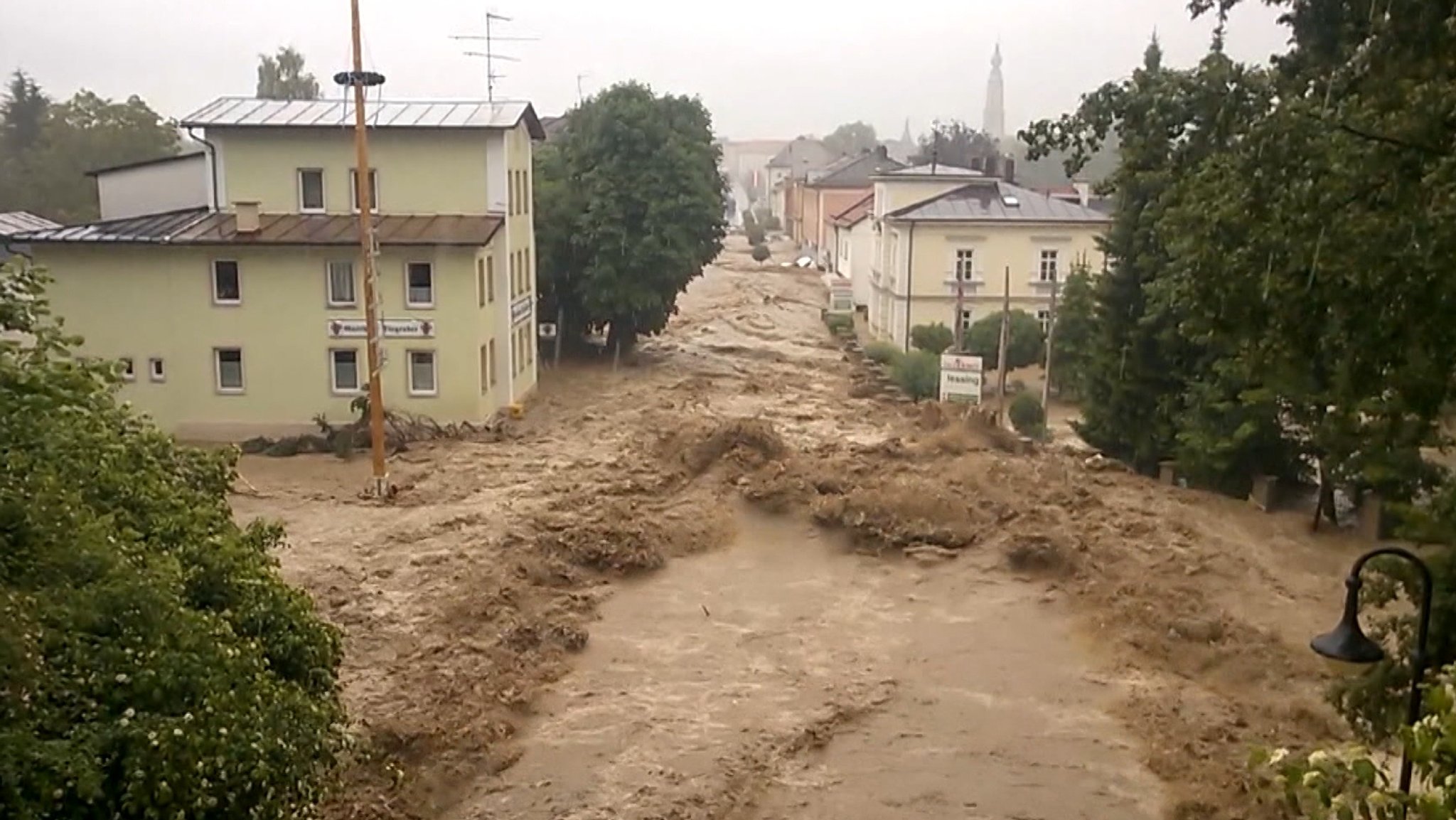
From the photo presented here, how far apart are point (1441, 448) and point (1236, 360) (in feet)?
5.73

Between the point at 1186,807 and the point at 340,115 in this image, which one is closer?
the point at 1186,807

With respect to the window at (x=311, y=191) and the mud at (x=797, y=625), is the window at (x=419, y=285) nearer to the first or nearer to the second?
the window at (x=311, y=191)

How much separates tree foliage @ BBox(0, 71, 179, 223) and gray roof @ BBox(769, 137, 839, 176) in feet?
285

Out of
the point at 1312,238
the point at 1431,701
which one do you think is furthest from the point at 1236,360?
the point at 1431,701

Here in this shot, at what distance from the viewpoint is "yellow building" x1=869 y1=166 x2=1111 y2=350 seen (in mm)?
44594

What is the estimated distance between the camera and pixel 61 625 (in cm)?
679

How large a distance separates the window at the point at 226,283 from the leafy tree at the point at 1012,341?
22.3m

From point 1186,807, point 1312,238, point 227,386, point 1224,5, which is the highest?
point 1224,5

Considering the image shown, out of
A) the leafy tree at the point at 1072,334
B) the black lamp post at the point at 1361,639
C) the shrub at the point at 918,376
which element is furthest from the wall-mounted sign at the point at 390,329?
the black lamp post at the point at 1361,639

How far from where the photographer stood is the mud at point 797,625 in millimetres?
13250

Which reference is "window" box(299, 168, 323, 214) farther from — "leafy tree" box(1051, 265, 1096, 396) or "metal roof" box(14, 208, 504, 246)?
"leafy tree" box(1051, 265, 1096, 396)

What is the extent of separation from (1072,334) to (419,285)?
1789 centimetres

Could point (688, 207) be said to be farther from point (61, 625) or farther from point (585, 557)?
point (61, 625)

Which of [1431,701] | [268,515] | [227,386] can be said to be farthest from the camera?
[227,386]
